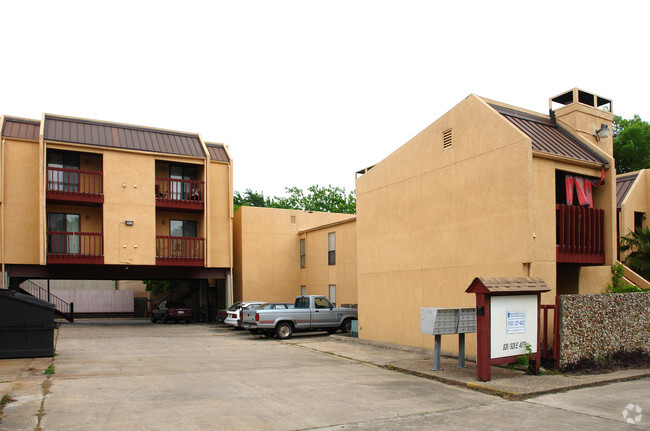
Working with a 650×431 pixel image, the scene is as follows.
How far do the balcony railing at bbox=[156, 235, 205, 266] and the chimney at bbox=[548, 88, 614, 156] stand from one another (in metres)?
18.5

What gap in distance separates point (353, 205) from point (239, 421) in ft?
164

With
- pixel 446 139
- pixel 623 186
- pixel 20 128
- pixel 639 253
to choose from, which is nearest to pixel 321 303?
pixel 446 139

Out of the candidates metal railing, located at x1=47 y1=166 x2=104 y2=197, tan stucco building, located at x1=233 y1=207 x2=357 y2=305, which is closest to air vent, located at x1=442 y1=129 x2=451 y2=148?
tan stucco building, located at x1=233 y1=207 x2=357 y2=305

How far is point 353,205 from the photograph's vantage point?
189 feet

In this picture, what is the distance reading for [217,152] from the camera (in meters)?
29.4

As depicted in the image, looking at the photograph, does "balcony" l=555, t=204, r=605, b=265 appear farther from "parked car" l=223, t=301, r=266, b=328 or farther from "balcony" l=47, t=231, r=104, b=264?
"balcony" l=47, t=231, r=104, b=264

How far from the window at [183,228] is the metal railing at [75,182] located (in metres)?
4.45

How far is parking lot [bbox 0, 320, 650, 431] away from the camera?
780 centimetres

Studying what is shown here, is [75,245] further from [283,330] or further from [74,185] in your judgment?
[283,330]

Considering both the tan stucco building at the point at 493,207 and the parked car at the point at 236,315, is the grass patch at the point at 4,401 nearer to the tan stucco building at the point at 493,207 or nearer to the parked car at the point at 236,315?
the tan stucco building at the point at 493,207

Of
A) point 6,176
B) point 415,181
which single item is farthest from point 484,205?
point 6,176

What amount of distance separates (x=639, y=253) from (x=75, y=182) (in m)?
24.2

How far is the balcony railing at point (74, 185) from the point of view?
981 inches

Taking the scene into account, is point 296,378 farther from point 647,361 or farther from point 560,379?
point 647,361
